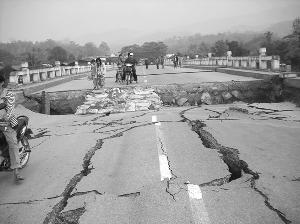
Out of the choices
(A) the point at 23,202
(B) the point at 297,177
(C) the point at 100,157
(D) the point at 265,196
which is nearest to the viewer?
(D) the point at 265,196

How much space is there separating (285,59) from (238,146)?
51.2 metres

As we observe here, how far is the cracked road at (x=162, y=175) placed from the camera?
4.10 metres

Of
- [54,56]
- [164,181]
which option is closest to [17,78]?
[164,181]

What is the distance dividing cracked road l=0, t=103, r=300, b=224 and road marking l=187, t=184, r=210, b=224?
1 cm

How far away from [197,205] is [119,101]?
10146 millimetres

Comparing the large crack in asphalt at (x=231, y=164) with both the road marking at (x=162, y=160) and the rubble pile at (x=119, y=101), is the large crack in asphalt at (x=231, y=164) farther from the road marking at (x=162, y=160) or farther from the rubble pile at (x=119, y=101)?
the rubble pile at (x=119, y=101)

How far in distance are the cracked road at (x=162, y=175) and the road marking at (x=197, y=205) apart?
1cm

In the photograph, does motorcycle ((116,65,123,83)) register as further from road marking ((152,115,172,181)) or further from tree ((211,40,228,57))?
tree ((211,40,228,57))

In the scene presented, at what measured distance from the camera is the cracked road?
161 inches

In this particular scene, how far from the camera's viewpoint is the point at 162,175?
5250mm

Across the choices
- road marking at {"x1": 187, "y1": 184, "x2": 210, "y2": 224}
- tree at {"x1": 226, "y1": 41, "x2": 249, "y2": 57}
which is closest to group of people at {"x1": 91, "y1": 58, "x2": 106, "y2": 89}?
road marking at {"x1": 187, "y1": 184, "x2": 210, "y2": 224}

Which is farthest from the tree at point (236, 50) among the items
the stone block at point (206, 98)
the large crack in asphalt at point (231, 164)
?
the large crack in asphalt at point (231, 164)

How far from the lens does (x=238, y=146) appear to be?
22.6ft

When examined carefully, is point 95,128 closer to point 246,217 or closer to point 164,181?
point 164,181
